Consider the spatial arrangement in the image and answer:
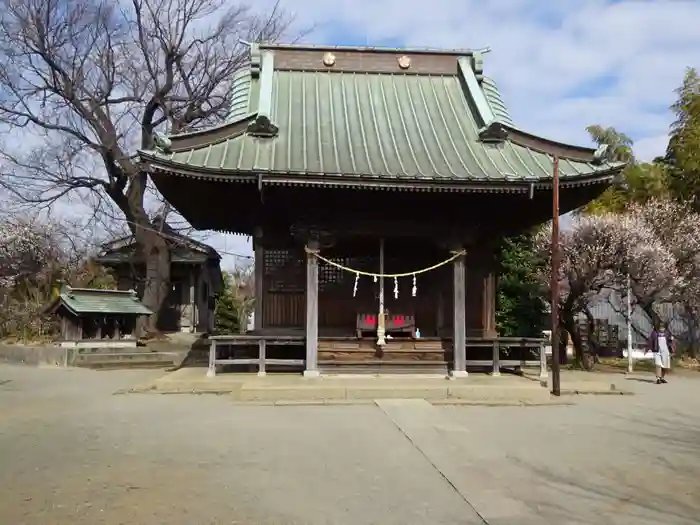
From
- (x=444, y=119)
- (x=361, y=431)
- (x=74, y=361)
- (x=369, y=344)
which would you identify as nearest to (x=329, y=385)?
(x=369, y=344)

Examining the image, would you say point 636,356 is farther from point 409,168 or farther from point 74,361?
point 74,361

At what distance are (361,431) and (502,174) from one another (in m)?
6.53

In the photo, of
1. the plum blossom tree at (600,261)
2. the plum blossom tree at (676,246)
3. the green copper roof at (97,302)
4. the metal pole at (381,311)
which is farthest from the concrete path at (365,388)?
the green copper roof at (97,302)

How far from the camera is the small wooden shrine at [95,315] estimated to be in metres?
24.4

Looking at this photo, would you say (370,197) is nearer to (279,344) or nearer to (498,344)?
(279,344)

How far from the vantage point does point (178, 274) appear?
35.4m

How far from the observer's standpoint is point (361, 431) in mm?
9555

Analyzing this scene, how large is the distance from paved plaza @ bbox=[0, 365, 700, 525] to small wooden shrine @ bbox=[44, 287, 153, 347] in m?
12.6

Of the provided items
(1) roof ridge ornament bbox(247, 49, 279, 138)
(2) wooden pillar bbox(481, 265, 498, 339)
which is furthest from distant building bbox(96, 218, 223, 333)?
(2) wooden pillar bbox(481, 265, 498, 339)

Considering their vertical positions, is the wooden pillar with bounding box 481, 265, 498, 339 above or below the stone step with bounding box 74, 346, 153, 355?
above

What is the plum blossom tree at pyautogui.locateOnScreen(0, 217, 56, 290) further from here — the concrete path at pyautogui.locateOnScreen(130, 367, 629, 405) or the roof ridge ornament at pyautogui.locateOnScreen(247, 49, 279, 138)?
the concrete path at pyautogui.locateOnScreen(130, 367, 629, 405)

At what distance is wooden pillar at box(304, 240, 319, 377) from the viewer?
46.0 ft

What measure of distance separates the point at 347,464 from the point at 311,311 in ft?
21.8

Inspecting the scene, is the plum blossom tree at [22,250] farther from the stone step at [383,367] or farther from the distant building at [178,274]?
the stone step at [383,367]
